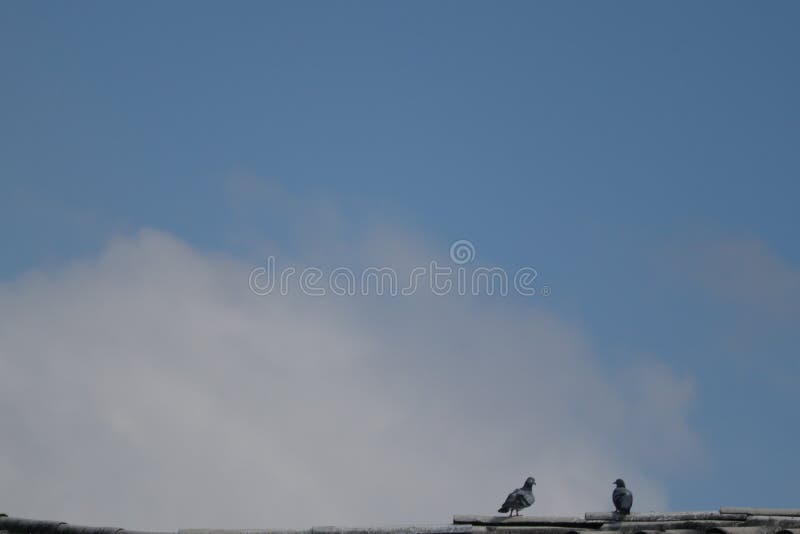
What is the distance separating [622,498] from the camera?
53.4ft

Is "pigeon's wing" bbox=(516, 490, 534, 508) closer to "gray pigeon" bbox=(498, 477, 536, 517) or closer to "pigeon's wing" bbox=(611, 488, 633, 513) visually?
"gray pigeon" bbox=(498, 477, 536, 517)

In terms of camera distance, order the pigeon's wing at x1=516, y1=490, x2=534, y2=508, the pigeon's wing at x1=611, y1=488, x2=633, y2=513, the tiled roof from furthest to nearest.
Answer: the pigeon's wing at x1=516, y1=490, x2=534, y2=508 → the pigeon's wing at x1=611, y1=488, x2=633, y2=513 → the tiled roof

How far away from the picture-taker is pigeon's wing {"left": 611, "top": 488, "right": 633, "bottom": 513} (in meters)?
16.1

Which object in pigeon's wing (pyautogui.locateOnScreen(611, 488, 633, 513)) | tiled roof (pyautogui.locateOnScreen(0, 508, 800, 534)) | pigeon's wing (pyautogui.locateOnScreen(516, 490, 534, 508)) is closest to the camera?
tiled roof (pyautogui.locateOnScreen(0, 508, 800, 534))

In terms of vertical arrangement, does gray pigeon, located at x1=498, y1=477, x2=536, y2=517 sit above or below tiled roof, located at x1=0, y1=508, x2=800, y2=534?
above

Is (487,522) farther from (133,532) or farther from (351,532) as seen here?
(133,532)

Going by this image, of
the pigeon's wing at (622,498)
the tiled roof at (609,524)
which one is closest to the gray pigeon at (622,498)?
the pigeon's wing at (622,498)

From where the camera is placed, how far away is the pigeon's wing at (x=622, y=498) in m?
16.1

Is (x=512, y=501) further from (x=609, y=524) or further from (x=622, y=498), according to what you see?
(x=609, y=524)

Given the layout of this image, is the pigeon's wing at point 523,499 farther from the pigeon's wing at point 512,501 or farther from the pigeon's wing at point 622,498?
the pigeon's wing at point 622,498

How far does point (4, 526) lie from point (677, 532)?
294 inches

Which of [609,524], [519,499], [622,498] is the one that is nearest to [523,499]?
[519,499]

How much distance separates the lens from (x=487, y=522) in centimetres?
→ 1335

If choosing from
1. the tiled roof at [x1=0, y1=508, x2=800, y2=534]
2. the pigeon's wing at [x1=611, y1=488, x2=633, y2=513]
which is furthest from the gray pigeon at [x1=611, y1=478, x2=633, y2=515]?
the tiled roof at [x1=0, y1=508, x2=800, y2=534]
